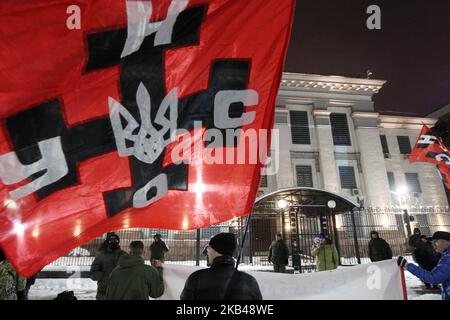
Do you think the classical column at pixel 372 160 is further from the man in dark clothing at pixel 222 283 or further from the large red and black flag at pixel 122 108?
the man in dark clothing at pixel 222 283

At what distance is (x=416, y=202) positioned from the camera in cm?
2839

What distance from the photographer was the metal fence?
52.5 ft

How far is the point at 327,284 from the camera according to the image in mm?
4547

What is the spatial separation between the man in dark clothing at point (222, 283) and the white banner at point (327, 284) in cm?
198

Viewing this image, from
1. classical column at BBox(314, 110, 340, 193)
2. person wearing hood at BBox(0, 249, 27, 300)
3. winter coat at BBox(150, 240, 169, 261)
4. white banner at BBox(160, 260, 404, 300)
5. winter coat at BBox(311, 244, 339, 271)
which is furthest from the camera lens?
classical column at BBox(314, 110, 340, 193)

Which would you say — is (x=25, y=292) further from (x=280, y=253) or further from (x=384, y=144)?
(x=384, y=144)

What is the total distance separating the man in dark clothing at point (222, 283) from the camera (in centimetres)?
249

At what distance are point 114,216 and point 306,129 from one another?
26.9 meters

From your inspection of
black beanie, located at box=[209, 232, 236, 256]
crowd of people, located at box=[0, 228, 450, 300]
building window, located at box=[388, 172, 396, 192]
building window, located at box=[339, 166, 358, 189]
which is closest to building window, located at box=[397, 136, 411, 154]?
building window, located at box=[388, 172, 396, 192]

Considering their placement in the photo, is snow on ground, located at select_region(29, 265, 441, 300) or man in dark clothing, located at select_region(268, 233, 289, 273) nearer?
snow on ground, located at select_region(29, 265, 441, 300)

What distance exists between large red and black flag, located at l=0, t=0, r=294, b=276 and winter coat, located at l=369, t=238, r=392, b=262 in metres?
9.28

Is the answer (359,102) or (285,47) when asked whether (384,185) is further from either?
(285,47)

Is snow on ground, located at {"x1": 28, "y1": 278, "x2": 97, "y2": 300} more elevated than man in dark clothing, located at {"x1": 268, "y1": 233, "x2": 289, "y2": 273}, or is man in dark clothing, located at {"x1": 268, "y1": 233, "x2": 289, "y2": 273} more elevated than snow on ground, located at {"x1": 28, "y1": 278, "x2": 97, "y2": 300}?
man in dark clothing, located at {"x1": 268, "y1": 233, "x2": 289, "y2": 273}

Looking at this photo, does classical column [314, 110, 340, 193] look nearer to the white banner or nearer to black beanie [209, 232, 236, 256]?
the white banner
